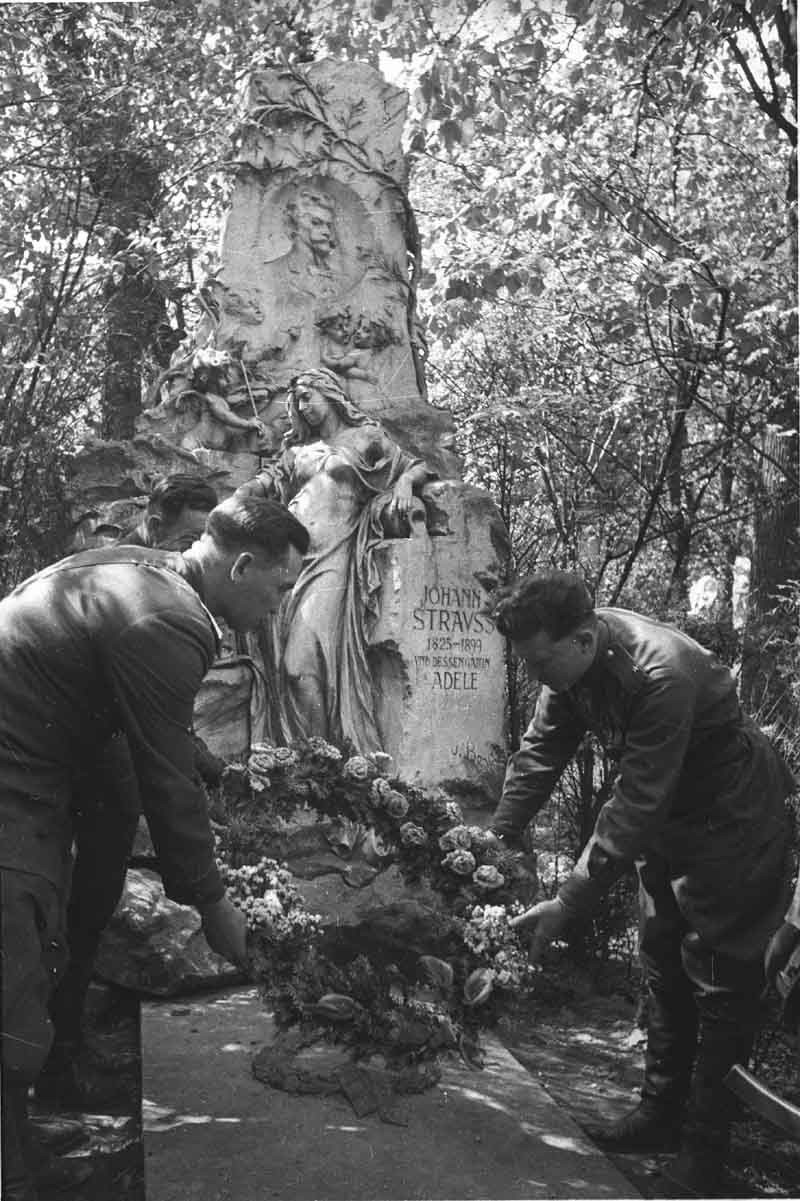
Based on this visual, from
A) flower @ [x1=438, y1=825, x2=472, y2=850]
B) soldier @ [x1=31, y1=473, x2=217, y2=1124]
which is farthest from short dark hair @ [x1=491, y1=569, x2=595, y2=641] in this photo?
soldier @ [x1=31, y1=473, x2=217, y2=1124]

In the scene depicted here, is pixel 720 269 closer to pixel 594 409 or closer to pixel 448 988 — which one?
pixel 594 409

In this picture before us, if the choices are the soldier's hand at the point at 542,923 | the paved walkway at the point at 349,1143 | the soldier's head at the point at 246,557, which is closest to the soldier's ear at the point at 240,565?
the soldier's head at the point at 246,557

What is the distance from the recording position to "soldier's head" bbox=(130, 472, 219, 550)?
480 cm

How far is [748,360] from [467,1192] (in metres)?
6.71

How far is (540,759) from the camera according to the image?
345 cm

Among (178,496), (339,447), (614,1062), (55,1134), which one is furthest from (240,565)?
(614,1062)

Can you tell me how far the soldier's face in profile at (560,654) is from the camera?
10.0ft

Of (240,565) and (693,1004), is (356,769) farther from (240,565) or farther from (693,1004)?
(693,1004)

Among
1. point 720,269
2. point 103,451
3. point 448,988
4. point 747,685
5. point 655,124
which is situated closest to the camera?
point 448,988

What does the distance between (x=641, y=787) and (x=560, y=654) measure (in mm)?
392

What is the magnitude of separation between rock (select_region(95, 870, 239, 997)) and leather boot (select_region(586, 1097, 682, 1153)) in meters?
1.44

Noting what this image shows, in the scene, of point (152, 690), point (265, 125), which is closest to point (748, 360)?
point (265, 125)

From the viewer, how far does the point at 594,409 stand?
8766 mm

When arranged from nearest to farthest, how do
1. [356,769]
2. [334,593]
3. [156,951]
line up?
[356,769]
[156,951]
[334,593]
